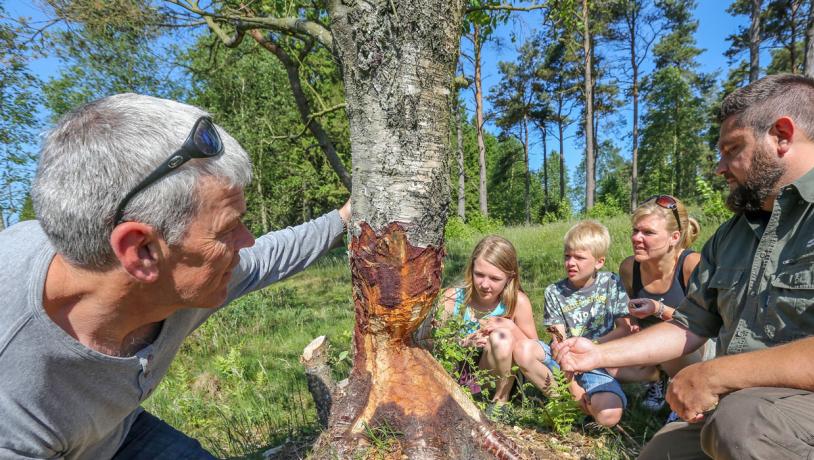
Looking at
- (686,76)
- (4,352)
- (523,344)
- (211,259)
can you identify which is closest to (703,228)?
(523,344)

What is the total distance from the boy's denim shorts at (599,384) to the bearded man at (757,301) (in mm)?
583

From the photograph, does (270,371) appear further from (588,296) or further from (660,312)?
(660,312)

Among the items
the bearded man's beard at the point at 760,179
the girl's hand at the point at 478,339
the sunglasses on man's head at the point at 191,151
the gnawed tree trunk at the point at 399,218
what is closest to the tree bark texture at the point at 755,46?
the bearded man's beard at the point at 760,179

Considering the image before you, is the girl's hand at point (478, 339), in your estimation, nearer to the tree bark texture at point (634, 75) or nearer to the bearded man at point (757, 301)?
the bearded man at point (757, 301)

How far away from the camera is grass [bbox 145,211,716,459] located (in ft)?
8.98

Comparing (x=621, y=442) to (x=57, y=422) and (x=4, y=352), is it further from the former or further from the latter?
(x=4, y=352)

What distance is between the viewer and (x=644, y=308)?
288 centimetres

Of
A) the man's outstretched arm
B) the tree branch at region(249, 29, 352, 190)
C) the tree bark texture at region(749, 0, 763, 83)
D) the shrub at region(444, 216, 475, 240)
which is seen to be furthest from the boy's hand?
the tree bark texture at region(749, 0, 763, 83)

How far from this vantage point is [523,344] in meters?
2.80

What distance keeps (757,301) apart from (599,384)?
1156mm

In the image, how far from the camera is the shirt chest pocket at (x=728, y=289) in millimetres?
1859

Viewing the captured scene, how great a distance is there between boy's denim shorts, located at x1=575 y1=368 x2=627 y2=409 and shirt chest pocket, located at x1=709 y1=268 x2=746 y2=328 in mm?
879

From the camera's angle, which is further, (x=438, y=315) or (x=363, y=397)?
(x=438, y=315)

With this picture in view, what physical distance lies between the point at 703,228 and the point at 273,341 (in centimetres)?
769
